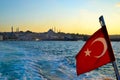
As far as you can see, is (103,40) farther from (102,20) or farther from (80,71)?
(80,71)

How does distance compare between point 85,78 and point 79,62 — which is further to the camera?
point 85,78

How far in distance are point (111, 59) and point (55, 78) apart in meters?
10.2

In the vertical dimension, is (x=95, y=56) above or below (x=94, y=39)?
below

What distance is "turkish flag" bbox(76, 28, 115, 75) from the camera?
5.01 meters

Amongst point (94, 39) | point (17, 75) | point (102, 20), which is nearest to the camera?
point (102, 20)

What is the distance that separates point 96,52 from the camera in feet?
16.9

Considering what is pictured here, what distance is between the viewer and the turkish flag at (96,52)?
501cm

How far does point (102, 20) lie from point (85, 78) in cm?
1174

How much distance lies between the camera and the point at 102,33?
500 cm

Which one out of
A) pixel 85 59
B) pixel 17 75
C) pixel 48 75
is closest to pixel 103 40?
pixel 85 59

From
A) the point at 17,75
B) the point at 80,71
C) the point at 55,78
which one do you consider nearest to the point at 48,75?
the point at 55,78

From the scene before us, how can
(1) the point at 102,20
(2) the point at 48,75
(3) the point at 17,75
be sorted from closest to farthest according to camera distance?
(1) the point at 102,20
(3) the point at 17,75
(2) the point at 48,75

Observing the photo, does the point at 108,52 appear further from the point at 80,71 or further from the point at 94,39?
the point at 80,71

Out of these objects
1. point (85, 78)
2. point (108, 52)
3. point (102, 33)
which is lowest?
point (85, 78)
